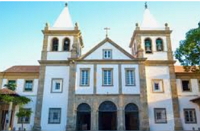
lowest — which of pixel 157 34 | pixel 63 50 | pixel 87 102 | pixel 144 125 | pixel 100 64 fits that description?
pixel 144 125

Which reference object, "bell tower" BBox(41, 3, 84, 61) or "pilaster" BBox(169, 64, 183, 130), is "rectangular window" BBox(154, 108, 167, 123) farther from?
"bell tower" BBox(41, 3, 84, 61)

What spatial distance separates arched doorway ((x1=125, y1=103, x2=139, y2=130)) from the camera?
23875mm

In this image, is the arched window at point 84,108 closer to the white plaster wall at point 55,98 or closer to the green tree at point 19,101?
the white plaster wall at point 55,98

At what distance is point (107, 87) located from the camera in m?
24.4

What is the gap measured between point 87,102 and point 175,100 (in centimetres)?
1002

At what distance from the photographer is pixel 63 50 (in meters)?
27.2

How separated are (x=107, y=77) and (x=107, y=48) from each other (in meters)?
3.68

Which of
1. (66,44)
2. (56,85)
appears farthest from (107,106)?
(66,44)

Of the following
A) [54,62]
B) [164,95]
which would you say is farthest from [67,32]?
[164,95]

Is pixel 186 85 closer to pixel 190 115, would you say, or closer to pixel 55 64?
pixel 190 115

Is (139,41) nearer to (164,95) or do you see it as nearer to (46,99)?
(164,95)

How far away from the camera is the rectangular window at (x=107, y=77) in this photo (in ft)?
81.1

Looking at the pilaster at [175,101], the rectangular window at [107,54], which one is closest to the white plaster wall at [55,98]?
the rectangular window at [107,54]

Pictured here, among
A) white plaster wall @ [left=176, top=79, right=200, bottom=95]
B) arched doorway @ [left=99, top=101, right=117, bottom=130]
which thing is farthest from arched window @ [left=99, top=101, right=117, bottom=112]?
white plaster wall @ [left=176, top=79, right=200, bottom=95]
